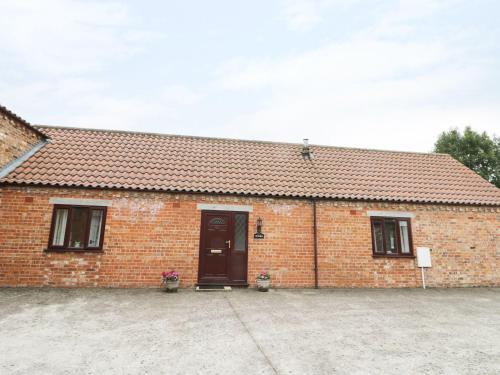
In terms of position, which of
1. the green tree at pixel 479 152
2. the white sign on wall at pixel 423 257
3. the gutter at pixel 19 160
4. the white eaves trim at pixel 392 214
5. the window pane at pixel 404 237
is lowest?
Answer: the white sign on wall at pixel 423 257

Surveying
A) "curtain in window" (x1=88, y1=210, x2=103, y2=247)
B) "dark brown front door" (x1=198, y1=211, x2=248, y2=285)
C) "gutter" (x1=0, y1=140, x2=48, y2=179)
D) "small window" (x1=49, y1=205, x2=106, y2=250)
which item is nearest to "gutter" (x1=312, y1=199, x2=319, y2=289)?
"dark brown front door" (x1=198, y1=211, x2=248, y2=285)

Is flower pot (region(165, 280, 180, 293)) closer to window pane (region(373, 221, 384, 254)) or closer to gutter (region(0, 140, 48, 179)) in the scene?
gutter (region(0, 140, 48, 179))

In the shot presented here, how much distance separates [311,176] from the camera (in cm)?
1126

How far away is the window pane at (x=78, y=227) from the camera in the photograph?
8.71 metres

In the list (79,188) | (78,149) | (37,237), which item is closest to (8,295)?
(37,237)

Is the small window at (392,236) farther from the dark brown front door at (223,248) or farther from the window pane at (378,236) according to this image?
the dark brown front door at (223,248)

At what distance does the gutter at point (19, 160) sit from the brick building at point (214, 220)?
1.2 inches

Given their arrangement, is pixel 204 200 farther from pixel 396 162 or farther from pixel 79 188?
pixel 396 162

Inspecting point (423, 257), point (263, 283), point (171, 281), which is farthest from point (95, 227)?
point (423, 257)

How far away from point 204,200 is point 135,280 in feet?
10.9

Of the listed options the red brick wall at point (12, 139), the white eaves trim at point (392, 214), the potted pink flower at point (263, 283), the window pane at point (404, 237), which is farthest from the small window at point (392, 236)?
the red brick wall at point (12, 139)

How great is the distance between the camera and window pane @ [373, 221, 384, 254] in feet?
33.3

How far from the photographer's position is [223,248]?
9461 mm

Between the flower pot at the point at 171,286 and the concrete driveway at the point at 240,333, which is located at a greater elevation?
the flower pot at the point at 171,286
